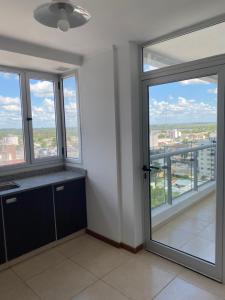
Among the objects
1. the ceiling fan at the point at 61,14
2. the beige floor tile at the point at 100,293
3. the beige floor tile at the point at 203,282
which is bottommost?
the beige floor tile at the point at 100,293

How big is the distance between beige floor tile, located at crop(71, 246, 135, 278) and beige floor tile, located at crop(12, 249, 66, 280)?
0.71 ft

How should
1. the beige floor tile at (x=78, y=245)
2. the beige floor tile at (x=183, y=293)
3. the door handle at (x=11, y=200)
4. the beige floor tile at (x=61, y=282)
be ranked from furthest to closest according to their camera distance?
the beige floor tile at (x=78, y=245), the door handle at (x=11, y=200), the beige floor tile at (x=61, y=282), the beige floor tile at (x=183, y=293)

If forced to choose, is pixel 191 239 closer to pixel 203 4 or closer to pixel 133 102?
pixel 133 102

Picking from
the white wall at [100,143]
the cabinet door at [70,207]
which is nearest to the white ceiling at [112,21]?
the white wall at [100,143]

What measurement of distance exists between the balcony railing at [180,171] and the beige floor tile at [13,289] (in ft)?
5.37

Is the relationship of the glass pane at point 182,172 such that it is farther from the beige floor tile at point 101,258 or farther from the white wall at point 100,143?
the beige floor tile at point 101,258

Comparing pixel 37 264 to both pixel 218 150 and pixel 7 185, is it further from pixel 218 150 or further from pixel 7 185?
pixel 218 150

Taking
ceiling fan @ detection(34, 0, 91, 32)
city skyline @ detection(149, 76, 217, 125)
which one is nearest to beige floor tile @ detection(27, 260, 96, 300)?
city skyline @ detection(149, 76, 217, 125)

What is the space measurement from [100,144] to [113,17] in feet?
4.86

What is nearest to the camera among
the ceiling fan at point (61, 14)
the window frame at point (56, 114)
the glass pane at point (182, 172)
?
the ceiling fan at point (61, 14)

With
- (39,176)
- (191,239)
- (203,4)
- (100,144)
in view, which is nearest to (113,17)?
(203,4)

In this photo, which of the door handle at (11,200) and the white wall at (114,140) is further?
the white wall at (114,140)

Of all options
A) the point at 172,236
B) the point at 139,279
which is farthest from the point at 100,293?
the point at 172,236

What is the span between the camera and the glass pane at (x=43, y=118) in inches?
131
